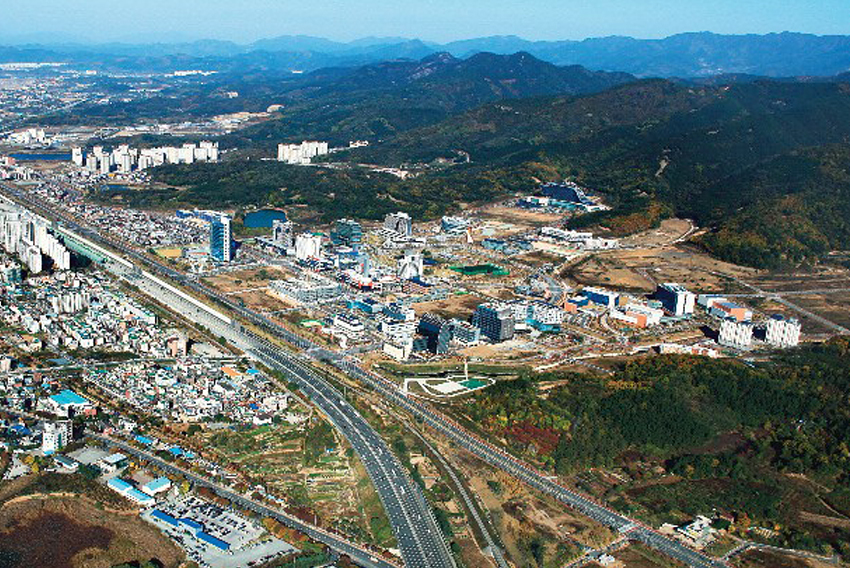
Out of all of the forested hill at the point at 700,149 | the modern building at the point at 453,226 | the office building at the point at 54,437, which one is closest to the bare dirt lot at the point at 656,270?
the forested hill at the point at 700,149

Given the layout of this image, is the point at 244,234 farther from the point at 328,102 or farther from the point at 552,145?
the point at 328,102

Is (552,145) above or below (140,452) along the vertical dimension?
above

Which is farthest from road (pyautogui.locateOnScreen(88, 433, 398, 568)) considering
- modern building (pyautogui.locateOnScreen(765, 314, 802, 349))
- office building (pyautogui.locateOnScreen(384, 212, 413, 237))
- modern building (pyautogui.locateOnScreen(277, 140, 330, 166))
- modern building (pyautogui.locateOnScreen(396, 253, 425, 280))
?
modern building (pyautogui.locateOnScreen(277, 140, 330, 166))

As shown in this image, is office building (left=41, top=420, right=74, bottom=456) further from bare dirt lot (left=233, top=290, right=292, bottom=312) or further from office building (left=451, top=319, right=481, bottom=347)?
office building (left=451, top=319, right=481, bottom=347)

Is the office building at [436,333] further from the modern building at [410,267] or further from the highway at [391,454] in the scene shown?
the modern building at [410,267]

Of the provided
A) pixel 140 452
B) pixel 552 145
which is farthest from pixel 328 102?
pixel 140 452

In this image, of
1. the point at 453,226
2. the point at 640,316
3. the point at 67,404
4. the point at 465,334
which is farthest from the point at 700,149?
the point at 67,404

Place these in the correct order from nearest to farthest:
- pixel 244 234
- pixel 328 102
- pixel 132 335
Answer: pixel 132 335 → pixel 244 234 → pixel 328 102
